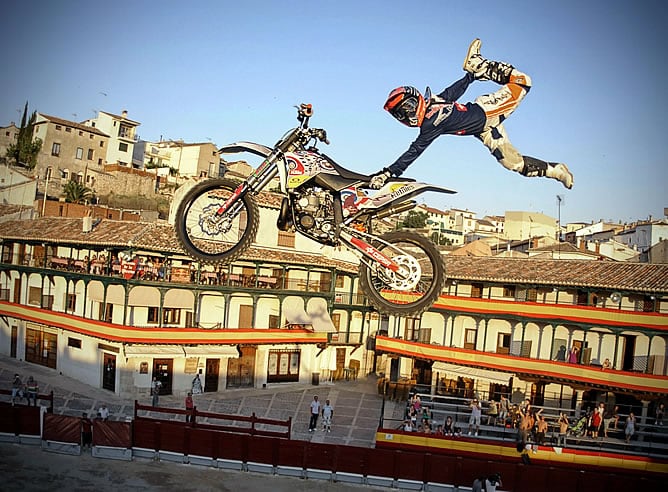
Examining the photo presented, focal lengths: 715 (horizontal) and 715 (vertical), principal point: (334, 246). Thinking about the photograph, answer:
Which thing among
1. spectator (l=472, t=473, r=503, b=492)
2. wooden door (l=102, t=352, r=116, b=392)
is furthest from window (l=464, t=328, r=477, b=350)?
wooden door (l=102, t=352, r=116, b=392)

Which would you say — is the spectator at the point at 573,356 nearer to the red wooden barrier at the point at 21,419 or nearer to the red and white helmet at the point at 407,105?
the red wooden barrier at the point at 21,419

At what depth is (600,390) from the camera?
36.3m

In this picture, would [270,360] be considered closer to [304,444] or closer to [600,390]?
[304,444]

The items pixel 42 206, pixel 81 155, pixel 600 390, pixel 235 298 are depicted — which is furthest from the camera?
pixel 81 155

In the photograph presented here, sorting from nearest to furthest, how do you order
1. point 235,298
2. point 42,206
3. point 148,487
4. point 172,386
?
point 148,487
point 172,386
point 235,298
point 42,206

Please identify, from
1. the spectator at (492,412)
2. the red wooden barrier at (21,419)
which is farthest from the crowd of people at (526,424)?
the red wooden barrier at (21,419)

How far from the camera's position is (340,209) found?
13195mm

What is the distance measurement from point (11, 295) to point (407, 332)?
27722 millimetres

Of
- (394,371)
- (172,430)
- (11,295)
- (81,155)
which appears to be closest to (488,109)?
(172,430)

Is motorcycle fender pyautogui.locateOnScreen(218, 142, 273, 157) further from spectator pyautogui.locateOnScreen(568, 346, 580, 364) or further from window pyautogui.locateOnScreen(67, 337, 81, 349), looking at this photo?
window pyautogui.locateOnScreen(67, 337, 81, 349)

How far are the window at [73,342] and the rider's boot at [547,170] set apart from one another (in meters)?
34.3

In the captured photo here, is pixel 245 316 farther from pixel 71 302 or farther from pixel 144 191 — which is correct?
pixel 144 191

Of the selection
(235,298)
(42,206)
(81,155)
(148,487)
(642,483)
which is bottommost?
(148,487)

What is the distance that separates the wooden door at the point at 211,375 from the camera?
1635 inches
